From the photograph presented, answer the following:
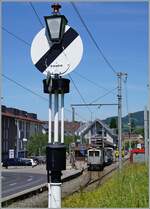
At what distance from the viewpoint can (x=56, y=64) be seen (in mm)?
5918

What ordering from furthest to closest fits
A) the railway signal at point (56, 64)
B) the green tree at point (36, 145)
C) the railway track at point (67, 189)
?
the green tree at point (36, 145) < the railway track at point (67, 189) < the railway signal at point (56, 64)

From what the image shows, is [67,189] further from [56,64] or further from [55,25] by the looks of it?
[55,25]

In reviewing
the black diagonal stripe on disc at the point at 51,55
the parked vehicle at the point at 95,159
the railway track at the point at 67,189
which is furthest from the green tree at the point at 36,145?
the black diagonal stripe on disc at the point at 51,55

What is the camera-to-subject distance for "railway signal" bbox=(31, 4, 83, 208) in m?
5.72

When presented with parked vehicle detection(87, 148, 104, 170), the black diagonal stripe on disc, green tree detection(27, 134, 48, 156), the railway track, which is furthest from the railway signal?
green tree detection(27, 134, 48, 156)

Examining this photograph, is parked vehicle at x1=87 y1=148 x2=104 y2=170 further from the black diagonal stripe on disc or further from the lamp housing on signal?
the lamp housing on signal

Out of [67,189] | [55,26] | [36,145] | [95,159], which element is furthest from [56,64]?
[36,145]

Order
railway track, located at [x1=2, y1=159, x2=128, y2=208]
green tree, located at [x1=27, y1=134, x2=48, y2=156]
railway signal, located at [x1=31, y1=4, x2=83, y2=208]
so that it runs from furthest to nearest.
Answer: green tree, located at [x1=27, y1=134, x2=48, y2=156]
railway track, located at [x1=2, y1=159, x2=128, y2=208]
railway signal, located at [x1=31, y1=4, x2=83, y2=208]

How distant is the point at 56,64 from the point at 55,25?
0.43 meters

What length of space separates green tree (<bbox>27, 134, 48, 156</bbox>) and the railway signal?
3625 inches

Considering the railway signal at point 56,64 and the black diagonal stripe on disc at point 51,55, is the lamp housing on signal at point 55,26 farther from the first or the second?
the black diagonal stripe on disc at point 51,55

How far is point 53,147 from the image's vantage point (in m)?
5.69

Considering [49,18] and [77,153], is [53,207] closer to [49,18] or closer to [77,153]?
[49,18]

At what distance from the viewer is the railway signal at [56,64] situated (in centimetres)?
572
